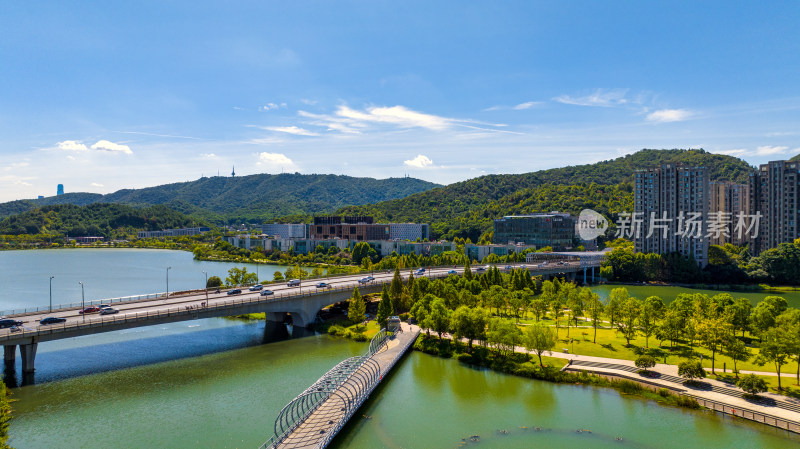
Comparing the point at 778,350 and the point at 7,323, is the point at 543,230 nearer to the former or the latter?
the point at 778,350

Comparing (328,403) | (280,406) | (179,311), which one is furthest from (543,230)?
(328,403)

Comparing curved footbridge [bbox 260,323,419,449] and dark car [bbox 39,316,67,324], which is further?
dark car [bbox 39,316,67,324]

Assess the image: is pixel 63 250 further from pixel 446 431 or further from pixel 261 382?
pixel 446 431

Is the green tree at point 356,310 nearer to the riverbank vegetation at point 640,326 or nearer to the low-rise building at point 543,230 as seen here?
the riverbank vegetation at point 640,326

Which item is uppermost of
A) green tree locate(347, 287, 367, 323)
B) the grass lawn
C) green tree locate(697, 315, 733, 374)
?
green tree locate(697, 315, 733, 374)

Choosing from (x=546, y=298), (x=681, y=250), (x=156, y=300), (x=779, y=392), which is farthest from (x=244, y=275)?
(x=681, y=250)

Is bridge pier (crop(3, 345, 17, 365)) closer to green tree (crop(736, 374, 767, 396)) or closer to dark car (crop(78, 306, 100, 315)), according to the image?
dark car (crop(78, 306, 100, 315))

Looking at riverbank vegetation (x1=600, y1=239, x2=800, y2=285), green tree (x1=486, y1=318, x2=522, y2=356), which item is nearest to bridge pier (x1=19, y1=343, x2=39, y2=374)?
green tree (x1=486, y1=318, x2=522, y2=356)
